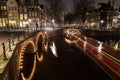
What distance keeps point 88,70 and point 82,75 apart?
1.54 meters

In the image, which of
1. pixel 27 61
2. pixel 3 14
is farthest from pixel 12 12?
pixel 27 61

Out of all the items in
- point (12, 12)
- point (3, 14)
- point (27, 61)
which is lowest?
point (27, 61)

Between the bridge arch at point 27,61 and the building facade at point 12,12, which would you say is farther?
the building facade at point 12,12

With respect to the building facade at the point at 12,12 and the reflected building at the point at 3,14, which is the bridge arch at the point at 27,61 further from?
the building facade at the point at 12,12

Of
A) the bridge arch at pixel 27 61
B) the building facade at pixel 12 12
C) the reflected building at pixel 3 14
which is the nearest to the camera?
the bridge arch at pixel 27 61

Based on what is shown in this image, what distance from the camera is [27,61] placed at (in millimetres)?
22062

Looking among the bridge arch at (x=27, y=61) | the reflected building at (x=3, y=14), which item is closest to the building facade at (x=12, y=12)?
the reflected building at (x=3, y=14)

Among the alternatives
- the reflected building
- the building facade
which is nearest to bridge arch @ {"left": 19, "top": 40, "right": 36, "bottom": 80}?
the reflected building

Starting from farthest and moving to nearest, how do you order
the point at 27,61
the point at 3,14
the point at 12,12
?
the point at 12,12, the point at 3,14, the point at 27,61

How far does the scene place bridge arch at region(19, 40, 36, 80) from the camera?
16.6m

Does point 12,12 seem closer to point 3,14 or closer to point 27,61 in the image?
point 3,14

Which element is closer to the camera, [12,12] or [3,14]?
[3,14]

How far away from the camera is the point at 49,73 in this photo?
1748 cm

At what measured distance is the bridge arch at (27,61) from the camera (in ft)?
54.4
